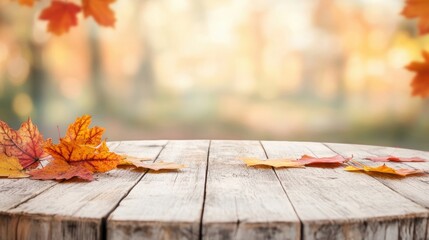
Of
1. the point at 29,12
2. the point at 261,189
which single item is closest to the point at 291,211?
the point at 261,189

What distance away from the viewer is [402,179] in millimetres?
1155

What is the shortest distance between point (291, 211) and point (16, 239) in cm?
41

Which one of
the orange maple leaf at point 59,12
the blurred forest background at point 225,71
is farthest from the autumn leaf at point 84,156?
the blurred forest background at point 225,71

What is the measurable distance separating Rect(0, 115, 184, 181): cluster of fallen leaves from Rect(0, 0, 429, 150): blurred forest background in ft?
11.7

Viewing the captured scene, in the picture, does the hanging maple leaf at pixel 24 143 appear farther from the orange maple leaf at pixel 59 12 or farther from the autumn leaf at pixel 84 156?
the orange maple leaf at pixel 59 12

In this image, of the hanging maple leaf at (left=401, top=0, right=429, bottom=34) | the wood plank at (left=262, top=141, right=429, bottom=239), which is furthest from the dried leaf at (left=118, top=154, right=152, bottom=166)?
the hanging maple leaf at (left=401, top=0, right=429, bottom=34)

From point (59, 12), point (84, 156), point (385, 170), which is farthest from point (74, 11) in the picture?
point (385, 170)

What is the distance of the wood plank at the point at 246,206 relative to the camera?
2.48 ft

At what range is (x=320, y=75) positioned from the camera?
5000mm

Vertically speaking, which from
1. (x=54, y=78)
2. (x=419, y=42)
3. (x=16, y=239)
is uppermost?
(x=419, y=42)

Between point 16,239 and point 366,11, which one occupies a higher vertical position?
point 366,11

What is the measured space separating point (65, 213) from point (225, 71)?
4.19 meters

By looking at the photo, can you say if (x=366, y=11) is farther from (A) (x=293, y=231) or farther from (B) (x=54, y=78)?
(A) (x=293, y=231)

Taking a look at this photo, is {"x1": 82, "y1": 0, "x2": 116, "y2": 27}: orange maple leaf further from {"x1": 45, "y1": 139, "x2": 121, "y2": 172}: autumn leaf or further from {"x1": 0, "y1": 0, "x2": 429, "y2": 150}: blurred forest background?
{"x1": 0, "y1": 0, "x2": 429, "y2": 150}: blurred forest background
